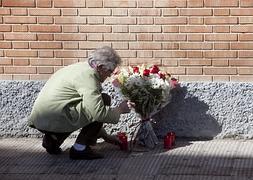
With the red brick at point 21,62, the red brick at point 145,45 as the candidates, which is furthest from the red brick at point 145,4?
the red brick at point 21,62

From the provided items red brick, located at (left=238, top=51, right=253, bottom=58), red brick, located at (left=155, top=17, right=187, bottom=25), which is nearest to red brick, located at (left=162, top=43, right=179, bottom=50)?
red brick, located at (left=155, top=17, right=187, bottom=25)

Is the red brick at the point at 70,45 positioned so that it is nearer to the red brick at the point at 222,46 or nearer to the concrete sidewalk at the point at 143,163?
the concrete sidewalk at the point at 143,163

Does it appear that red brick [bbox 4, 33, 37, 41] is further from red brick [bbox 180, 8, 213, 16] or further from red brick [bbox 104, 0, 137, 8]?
red brick [bbox 180, 8, 213, 16]

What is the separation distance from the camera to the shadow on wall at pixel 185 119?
7074 mm

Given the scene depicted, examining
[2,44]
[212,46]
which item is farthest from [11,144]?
[212,46]

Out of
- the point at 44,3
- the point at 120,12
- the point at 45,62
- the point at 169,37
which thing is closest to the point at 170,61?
the point at 169,37

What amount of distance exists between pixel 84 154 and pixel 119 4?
160 cm

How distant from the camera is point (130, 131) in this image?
7191mm

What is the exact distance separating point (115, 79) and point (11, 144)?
1301 mm

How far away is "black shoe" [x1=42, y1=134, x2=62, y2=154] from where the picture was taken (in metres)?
6.62

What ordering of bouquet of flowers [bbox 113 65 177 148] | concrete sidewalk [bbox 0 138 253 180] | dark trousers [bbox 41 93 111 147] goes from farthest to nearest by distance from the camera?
bouquet of flowers [bbox 113 65 177 148] → dark trousers [bbox 41 93 111 147] → concrete sidewalk [bbox 0 138 253 180]

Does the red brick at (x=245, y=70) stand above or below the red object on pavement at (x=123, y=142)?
above

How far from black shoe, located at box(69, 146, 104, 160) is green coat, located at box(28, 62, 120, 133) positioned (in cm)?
21

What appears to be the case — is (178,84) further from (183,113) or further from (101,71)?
(101,71)
